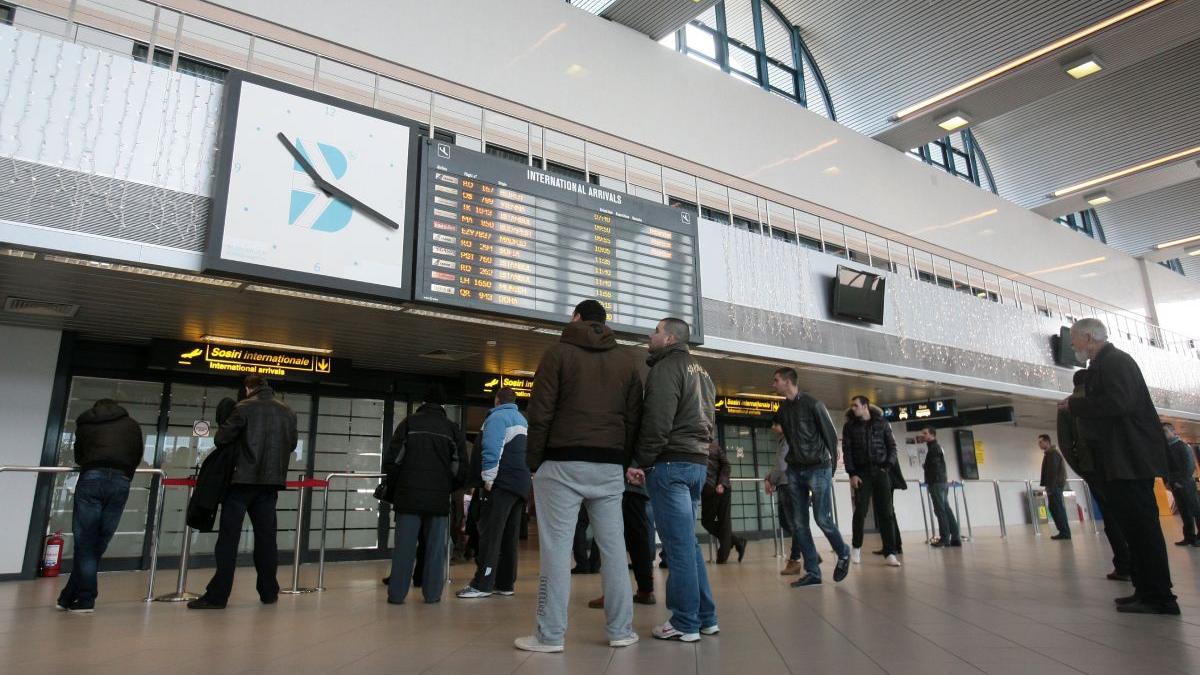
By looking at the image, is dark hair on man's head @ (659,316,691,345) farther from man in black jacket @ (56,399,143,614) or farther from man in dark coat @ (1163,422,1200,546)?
man in dark coat @ (1163,422,1200,546)

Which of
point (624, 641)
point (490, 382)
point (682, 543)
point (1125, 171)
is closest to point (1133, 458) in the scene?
point (682, 543)

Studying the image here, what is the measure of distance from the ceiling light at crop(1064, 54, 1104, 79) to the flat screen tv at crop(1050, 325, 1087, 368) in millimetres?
4860

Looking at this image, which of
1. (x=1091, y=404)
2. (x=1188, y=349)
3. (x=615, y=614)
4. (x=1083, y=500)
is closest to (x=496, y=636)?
(x=615, y=614)

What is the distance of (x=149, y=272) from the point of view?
5.20 m

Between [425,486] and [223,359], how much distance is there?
3.89 m

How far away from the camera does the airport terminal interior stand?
12.0 ft

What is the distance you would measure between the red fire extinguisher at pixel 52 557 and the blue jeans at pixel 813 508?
7.29 meters

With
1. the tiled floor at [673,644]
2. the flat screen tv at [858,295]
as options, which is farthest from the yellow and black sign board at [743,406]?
the tiled floor at [673,644]

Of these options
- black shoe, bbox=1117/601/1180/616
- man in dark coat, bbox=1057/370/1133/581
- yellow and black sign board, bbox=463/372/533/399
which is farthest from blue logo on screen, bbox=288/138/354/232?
black shoe, bbox=1117/601/1180/616

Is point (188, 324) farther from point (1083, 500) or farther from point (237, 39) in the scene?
point (1083, 500)

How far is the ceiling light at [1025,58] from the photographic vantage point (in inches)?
429

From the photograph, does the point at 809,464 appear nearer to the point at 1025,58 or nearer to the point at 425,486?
the point at 425,486

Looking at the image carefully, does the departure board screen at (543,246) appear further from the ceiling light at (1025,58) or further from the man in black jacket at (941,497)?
the ceiling light at (1025,58)

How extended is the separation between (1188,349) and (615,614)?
24833mm
